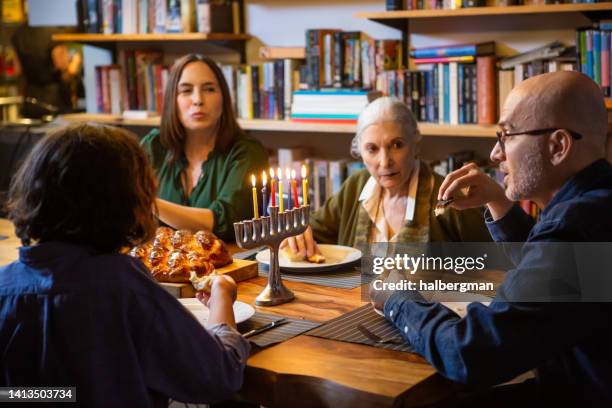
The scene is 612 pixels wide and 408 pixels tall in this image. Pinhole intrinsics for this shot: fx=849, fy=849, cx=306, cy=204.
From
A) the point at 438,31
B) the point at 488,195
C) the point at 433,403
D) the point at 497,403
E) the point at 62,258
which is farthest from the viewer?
the point at 438,31

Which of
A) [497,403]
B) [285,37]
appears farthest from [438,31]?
[497,403]

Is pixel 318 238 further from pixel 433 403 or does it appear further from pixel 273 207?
pixel 433 403

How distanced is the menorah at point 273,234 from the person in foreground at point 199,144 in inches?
37.6

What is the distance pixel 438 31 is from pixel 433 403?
2.47 m

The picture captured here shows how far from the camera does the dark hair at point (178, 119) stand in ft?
10.2

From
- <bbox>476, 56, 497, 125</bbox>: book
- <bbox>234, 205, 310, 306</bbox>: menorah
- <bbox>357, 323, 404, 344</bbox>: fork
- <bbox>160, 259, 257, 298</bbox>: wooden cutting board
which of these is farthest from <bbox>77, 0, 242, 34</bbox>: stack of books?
<bbox>357, 323, 404, 344</bbox>: fork

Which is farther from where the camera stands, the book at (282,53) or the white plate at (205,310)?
the book at (282,53)

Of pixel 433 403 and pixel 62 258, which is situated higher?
pixel 62 258

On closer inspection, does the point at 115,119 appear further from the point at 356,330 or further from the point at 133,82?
the point at 356,330

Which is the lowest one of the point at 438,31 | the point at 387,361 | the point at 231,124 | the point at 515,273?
the point at 387,361

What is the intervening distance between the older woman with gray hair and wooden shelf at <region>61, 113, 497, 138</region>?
76 centimetres

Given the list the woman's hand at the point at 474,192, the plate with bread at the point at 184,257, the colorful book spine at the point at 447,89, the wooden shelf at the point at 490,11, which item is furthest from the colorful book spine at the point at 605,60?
the plate with bread at the point at 184,257

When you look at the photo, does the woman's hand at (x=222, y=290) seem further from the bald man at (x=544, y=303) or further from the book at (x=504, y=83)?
the book at (x=504, y=83)

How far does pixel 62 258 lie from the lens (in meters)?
1.38
